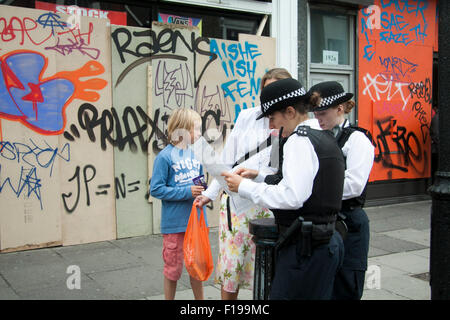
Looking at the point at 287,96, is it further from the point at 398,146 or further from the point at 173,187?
the point at 398,146

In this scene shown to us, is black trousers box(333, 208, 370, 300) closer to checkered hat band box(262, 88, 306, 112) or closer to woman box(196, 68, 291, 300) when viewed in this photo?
woman box(196, 68, 291, 300)

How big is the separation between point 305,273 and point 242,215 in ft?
3.26

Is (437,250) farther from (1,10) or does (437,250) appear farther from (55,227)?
(1,10)

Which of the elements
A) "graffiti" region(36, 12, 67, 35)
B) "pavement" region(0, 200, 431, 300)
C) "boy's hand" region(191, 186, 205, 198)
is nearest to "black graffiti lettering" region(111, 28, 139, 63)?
"graffiti" region(36, 12, 67, 35)

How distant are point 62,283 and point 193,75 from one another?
3.46 metres

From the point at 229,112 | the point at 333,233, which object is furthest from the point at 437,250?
the point at 229,112

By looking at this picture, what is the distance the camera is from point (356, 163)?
11.2 feet

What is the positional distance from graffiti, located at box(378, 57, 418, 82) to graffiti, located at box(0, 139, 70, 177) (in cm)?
618

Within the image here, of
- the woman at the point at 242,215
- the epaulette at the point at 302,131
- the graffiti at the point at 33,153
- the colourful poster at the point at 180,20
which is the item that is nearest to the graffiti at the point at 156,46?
the colourful poster at the point at 180,20

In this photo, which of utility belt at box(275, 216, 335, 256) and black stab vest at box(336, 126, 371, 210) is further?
black stab vest at box(336, 126, 371, 210)

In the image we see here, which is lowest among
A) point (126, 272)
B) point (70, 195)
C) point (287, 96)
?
point (126, 272)

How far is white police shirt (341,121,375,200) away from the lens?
3.34 m

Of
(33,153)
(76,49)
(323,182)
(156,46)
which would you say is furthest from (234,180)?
(156,46)
